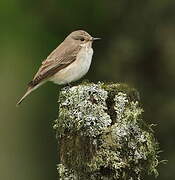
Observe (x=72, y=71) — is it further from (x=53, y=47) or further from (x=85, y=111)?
(x=53, y=47)

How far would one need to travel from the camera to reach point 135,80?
50.0 feet

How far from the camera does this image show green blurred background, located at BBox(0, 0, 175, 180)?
49.4 feet

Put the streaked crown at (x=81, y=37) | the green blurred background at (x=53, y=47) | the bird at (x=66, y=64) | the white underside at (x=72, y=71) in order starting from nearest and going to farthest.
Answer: the bird at (x=66, y=64), the white underside at (x=72, y=71), the streaked crown at (x=81, y=37), the green blurred background at (x=53, y=47)

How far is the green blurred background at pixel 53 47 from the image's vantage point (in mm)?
15070

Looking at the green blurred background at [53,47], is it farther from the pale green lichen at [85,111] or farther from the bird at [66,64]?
the pale green lichen at [85,111]

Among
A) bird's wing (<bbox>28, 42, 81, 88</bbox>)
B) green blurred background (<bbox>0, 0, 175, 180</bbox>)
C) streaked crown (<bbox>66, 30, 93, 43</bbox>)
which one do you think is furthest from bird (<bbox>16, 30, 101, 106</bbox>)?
green blurred background (<bbox>0, 0, 175, 180</bbox>)

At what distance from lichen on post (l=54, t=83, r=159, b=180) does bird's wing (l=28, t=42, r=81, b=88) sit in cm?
304

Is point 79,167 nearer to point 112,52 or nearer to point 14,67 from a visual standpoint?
point 112,52

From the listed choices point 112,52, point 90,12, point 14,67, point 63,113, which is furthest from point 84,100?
point 14,67

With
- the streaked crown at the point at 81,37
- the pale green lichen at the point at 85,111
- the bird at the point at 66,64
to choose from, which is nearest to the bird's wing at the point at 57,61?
the bird at the point at 66,64

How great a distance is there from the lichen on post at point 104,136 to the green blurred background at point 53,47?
28.1 ft

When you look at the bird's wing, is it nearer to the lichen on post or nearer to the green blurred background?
the lichen on post

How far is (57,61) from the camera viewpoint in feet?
31.2

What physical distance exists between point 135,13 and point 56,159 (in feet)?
9.79
